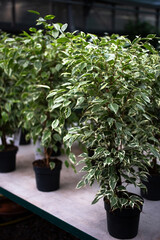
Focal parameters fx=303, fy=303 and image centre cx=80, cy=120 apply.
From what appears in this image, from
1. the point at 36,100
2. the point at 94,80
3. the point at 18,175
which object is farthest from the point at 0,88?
the point at 94,80

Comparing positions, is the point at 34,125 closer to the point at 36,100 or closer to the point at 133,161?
the point at 36,100

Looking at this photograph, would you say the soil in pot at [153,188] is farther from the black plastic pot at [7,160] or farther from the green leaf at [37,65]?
the black plastic pot at [7,160]

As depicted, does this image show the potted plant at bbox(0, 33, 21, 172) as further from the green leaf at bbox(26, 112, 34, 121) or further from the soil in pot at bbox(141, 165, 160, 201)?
the soil in pot at bbox(141, 165, 160, 201)

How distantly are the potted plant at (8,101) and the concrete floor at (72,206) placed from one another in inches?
6.4

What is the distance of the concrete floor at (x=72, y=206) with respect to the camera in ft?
5.92

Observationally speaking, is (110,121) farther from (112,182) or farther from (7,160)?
(7,160)

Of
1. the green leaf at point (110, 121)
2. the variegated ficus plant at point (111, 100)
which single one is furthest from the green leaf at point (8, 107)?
the green leaf at point (110, 121)

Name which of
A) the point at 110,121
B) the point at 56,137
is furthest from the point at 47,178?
the point at 110,121

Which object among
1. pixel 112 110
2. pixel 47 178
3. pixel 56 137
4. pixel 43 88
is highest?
pixel 112 110

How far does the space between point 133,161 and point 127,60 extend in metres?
0.56

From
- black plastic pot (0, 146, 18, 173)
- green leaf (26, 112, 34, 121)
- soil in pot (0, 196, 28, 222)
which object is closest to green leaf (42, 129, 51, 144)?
green leaf (26, 112, 34, 121)

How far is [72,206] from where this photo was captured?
2.14 m

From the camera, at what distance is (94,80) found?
1662 mm

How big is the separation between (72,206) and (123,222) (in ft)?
1.76
